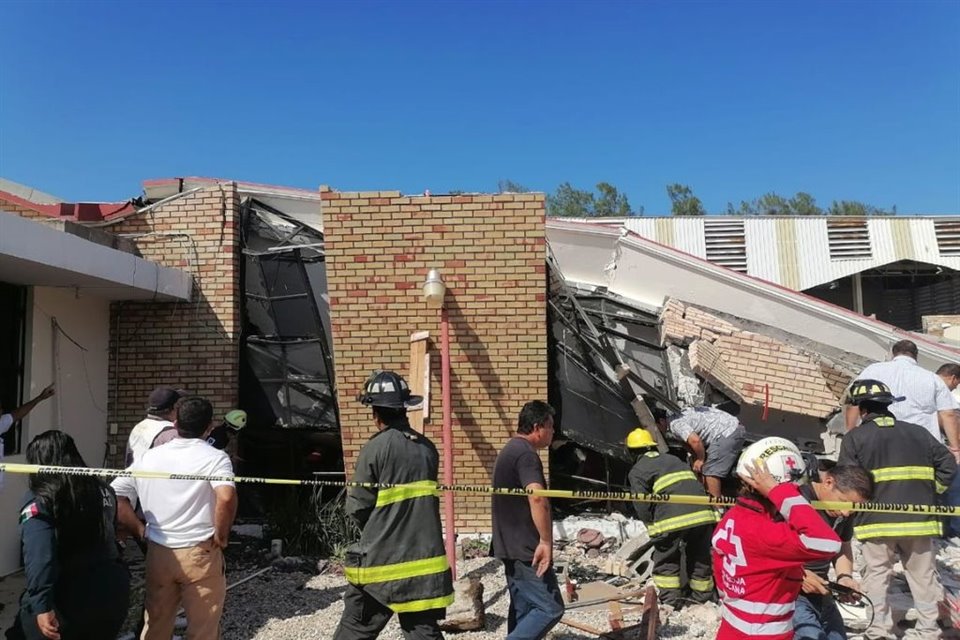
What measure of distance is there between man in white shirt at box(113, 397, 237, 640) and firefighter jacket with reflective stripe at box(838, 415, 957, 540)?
383cm

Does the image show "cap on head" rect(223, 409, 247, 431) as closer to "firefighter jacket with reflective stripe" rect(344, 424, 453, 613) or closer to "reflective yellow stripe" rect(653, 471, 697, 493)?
"firefighter jacket with reflective stripe" rect(344, 424, 453, 613)

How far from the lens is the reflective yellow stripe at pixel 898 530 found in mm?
4363

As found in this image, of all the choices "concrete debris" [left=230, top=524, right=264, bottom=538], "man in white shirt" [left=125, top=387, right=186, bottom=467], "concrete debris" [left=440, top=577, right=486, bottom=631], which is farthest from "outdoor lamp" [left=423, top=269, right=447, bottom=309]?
"concrete debris" [left=230, top=524, right=264, bottom=538]

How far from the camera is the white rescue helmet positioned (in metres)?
2.74

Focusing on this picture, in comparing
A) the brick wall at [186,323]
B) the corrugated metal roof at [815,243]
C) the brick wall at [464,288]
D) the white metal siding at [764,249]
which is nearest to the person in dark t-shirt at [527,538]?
the brick wall at [464,288]

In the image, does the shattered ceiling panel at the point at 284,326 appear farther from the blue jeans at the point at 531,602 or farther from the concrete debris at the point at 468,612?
the blue jeans at the point at 531,602

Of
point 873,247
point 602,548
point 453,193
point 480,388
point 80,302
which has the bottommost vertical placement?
point 602,548

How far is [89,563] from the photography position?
3.14 meters

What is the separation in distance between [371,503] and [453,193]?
4.20m

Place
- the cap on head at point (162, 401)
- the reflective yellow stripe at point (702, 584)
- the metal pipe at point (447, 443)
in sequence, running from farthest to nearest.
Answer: the metal pipe at point (447, 443) → the reflective yellow stripe at point (702, 584) → the cap on head at point (162, 401)

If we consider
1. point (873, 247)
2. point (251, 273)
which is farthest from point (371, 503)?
point (873, 247)

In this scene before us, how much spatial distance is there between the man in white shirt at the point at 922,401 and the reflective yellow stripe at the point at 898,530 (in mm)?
1266

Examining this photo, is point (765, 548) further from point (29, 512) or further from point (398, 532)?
point (29, 512)

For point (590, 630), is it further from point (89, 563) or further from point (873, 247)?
point (873, 247)
